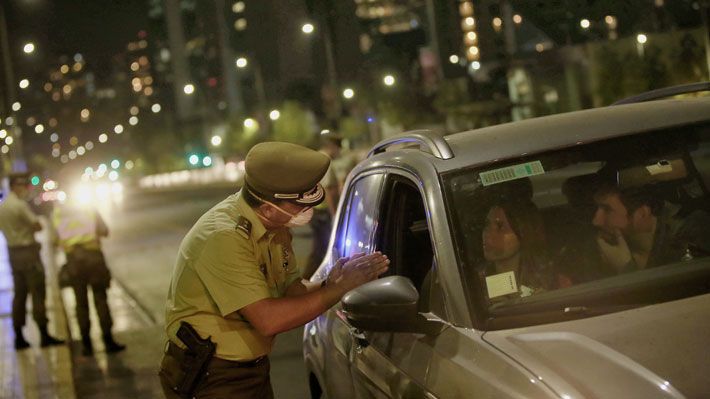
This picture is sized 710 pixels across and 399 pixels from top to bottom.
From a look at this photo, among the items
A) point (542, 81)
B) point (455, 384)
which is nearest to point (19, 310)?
point (455, 384)

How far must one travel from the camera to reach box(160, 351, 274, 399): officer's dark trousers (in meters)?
3.24

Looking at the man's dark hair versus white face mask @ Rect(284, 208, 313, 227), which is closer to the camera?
white face mask @ Rect(284, 208, 313, 227)

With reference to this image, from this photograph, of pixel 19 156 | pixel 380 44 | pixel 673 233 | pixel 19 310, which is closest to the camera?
pixel 673 233

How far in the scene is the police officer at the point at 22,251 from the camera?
10789 mm

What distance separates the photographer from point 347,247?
4254mm

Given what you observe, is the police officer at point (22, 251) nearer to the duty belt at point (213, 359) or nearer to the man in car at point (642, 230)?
the duty belt at point (213, 359)

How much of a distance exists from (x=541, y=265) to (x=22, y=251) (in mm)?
8985

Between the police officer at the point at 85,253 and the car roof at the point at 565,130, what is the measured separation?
6.97 metres

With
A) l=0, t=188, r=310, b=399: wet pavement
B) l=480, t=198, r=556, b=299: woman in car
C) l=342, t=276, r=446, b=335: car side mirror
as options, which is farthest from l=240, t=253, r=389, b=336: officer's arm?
l=0, t=188, r=310, b=399: wet pavement

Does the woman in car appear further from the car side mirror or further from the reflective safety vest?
the reflective safety vest

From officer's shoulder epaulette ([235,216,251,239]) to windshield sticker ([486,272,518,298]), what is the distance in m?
0.86

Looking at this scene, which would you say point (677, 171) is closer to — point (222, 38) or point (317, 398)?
point (317, 398)

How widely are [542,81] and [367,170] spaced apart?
3738 centimetres

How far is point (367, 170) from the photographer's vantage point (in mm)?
4145
